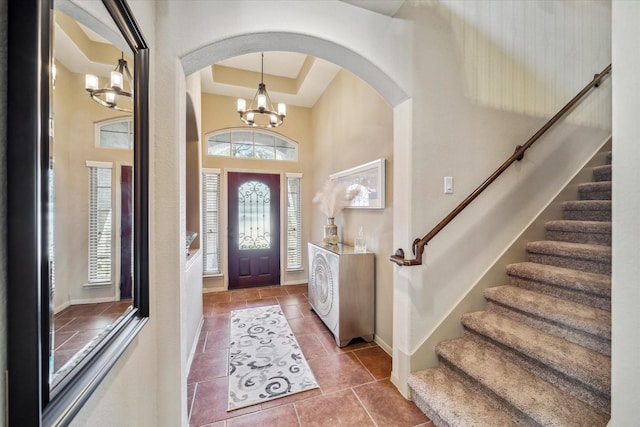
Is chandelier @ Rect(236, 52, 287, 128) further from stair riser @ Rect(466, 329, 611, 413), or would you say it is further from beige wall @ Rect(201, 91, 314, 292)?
stair riser @ Rect(466, 329, 611, 413)

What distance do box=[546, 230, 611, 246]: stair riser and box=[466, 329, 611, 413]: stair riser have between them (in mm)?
1153

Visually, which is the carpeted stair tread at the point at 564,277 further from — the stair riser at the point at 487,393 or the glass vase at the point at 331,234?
the glass vase at the point at 331,234

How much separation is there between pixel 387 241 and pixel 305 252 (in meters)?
2.57

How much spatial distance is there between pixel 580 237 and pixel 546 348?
1.14m

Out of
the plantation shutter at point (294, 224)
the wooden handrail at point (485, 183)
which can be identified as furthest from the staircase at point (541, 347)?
the plantation shutter at point (294, 224)

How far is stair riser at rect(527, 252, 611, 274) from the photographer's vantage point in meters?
1.79

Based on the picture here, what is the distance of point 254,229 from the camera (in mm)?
4598

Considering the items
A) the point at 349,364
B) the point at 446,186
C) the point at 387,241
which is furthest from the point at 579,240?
the point at 349,364

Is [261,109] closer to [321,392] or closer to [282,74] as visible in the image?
[282,74]

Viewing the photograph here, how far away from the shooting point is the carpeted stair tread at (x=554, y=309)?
4.94 feet

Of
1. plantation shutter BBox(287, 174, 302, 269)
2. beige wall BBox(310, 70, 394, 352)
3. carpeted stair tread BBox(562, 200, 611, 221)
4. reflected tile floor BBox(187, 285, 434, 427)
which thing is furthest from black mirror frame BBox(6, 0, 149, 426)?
plantation shutter BBox(287, 174, 302, 269)

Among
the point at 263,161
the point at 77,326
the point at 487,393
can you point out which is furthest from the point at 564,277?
the point at 263,161

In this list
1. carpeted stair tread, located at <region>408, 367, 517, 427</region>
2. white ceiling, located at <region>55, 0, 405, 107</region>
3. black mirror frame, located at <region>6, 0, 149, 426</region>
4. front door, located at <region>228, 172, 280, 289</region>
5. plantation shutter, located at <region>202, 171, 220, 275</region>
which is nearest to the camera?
black mirror frame, located at <region>6, 0, 149, 426</region>

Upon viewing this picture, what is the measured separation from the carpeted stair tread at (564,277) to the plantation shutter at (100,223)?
104 inches
